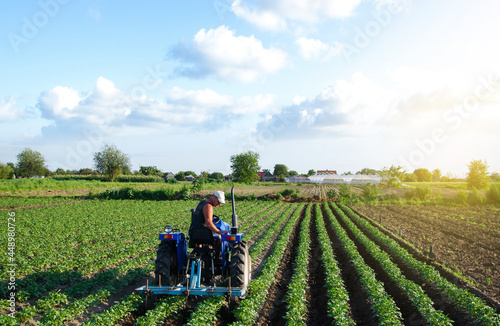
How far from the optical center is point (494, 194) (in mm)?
37844

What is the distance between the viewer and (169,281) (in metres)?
6.90

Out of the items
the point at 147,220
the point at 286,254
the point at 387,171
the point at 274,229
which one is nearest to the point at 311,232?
the point at 274,229

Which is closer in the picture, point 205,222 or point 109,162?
point 205,222

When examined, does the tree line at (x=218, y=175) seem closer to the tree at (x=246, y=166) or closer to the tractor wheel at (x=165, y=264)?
the tree at (x=246, y=166)

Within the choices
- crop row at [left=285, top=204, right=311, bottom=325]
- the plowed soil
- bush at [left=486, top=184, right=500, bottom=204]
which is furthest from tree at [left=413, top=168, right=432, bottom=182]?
crop row at [left=285, top=204, right=311, bottom=325]

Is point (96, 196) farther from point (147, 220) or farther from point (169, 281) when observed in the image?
point (169, 281)

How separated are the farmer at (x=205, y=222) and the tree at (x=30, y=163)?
92.9 metres

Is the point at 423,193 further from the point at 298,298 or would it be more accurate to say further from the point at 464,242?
the point at 298,298

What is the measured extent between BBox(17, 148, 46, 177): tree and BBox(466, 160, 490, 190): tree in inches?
3674

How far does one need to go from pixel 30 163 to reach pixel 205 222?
93439mm

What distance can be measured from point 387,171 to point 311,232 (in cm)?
6668

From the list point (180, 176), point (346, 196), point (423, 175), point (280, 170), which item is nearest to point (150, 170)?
point (180, 176)

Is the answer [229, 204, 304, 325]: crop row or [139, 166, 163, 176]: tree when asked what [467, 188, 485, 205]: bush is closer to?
[229, 204, 304, 325]: crop row

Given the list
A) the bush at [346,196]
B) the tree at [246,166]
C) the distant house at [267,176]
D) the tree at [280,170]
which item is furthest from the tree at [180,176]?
the bush at [346,196]
